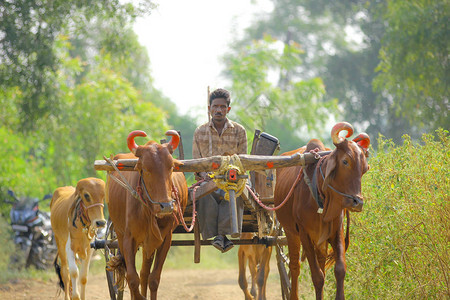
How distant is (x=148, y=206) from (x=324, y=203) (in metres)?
1.71

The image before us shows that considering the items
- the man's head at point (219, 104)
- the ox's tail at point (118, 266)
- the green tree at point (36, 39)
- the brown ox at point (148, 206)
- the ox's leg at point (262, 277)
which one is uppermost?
the green tree at point (36, 39)

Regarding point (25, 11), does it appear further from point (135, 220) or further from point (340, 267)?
point (340, 267)

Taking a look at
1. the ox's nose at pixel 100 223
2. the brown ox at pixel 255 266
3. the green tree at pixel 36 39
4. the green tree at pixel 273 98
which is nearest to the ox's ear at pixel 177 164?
the ox's nose at pixel 100 223

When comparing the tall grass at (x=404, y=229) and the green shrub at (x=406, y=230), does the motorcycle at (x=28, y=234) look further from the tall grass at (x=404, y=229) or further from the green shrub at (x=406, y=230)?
the green shrub at (x=406, y=230)

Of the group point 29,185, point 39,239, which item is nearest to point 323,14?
point 29,185

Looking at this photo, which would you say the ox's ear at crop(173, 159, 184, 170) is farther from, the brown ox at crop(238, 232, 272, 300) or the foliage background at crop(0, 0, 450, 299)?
the brown ox at crop(238, 232, 272, 300)

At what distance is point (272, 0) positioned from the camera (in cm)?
4003

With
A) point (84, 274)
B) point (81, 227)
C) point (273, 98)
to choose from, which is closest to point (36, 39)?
point (81, 227)

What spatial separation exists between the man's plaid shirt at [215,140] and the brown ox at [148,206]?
2.33ft

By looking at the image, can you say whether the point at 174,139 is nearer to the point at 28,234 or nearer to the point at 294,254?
the point at 294,254

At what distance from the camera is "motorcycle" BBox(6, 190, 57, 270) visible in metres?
16.0

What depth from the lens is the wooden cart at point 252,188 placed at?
634cm

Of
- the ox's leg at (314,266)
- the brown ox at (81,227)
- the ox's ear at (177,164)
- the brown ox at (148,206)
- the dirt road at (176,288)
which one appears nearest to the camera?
the brown ox at (148,206)

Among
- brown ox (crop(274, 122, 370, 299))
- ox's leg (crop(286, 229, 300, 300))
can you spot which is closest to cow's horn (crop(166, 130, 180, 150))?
brown ox (crop(274, 122, 370, 299))
